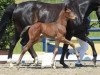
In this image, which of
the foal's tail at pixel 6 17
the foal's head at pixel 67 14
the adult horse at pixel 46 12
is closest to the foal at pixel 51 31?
the foal's head at pixel 67 14

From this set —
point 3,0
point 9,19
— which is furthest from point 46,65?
point 3,0

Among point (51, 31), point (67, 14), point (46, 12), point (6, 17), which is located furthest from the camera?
point (6, 17)

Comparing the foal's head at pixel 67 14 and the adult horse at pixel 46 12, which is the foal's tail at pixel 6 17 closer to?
the adult horse at pixel 46 12

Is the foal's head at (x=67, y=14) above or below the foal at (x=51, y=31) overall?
above

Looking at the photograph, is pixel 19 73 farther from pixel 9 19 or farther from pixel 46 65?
pixel 9 19

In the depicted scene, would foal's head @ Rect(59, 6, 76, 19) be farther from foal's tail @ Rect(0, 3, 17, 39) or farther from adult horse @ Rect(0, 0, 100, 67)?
foal's tail @ Rect(0, 3, 17, 39)

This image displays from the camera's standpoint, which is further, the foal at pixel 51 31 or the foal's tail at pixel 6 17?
the foal's tail at pixel 6 17


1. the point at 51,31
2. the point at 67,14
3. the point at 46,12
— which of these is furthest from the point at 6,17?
the point at 67,14

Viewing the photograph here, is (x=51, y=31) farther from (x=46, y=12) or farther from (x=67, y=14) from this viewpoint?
(x=46, y=12)

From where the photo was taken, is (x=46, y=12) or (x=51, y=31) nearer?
(x=51, y=31)

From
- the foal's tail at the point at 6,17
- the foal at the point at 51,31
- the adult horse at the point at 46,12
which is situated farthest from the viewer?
the foal's tail at the point at 6,17

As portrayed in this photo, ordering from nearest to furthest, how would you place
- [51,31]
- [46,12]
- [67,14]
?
[51,31]
[67,14]
[46,12]

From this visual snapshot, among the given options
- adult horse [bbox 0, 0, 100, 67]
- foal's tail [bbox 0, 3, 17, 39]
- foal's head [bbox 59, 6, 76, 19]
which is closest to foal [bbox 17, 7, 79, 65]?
foal's head [bbox 59, 6, 76, 19]

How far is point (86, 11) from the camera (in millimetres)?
11609
